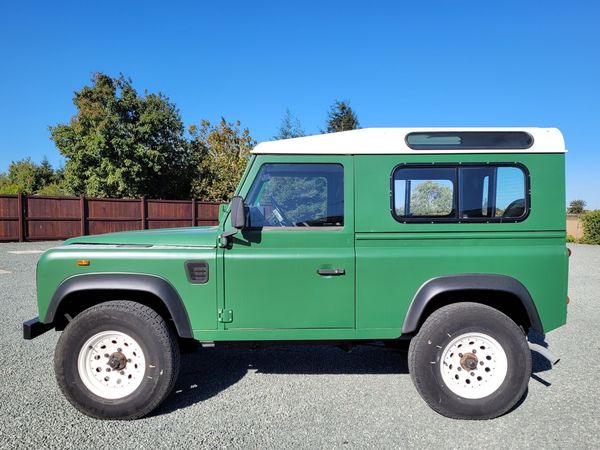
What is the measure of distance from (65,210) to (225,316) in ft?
59.6

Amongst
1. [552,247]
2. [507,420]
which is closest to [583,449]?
[507,420]

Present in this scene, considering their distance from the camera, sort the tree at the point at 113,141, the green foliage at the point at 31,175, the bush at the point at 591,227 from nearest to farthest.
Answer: the bush at the point at 591,227 < the tree at the point at 113,141 < the green foliage at the point at 31,175

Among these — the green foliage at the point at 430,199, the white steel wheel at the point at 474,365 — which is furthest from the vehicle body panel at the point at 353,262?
the white steel wheel at the point at 474,365

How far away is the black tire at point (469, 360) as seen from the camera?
3.08 metres

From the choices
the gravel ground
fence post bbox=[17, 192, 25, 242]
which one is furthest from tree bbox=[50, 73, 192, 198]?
the gravel ground

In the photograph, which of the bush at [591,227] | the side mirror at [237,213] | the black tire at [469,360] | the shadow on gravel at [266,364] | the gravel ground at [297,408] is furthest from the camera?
the bush at [591,227]

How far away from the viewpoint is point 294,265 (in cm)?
311

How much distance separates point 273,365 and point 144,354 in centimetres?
153

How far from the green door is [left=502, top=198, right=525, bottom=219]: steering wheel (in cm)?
123

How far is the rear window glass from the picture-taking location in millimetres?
3184

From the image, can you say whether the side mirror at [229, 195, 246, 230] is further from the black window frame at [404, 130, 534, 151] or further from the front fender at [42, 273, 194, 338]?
the black window frame at [404, 130, 534, 151]

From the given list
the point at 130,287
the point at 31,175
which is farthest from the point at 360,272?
the point at 31,175

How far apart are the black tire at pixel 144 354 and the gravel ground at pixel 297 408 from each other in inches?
4.4

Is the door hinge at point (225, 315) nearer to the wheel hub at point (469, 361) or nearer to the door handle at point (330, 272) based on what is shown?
the door handle at point (330, 272)
